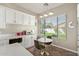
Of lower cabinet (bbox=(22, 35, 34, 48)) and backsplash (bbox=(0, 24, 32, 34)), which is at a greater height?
backsplash (bbox=(0, 24, 32, 34))

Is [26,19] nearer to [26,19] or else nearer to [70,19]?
[26,19]

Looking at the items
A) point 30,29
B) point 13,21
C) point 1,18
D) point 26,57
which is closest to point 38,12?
point 30,29

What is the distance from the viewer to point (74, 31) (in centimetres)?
140

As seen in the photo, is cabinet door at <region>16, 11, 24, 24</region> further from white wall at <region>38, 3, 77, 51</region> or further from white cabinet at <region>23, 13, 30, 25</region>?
white wall at <region>38, 3, 77, 51</region>

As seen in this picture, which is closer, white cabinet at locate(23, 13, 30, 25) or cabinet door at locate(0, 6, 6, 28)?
cabinet door at locate(0, 6, 6, 28)

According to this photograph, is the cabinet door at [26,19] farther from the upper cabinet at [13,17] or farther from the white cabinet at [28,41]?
the white cabinet at [28,41]

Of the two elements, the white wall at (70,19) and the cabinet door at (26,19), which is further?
the cabinet door at (26,19)

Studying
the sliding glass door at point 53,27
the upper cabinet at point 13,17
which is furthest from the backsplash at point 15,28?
the sliding glass door at point 53,27

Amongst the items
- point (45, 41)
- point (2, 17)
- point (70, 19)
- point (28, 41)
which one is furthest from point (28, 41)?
point (70, 19)

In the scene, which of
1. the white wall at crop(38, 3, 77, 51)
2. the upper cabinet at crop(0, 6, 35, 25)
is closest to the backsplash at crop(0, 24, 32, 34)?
the upper cabinet at crop(0, 6, 35, 25)

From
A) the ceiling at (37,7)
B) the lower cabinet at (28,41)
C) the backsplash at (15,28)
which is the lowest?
the lower cabinet at (28,41)

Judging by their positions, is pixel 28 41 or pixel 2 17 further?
pixel 28 41

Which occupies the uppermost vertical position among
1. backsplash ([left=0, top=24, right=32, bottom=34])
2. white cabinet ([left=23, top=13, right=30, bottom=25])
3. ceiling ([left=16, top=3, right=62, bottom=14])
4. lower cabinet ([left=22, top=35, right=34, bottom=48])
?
ceiling ([left=16, top=3, right=62, bottom=14])

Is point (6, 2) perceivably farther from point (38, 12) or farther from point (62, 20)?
point (62, 20)
